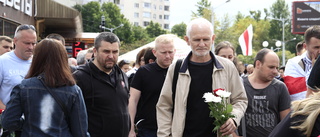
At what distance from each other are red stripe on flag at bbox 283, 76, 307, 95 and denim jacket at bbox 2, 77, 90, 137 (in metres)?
3.22

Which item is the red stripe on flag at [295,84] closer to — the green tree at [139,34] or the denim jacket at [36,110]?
the denim jacket at [36,110]

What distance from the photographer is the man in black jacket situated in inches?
216

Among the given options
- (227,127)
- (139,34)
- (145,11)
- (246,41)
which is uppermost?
(145,11)

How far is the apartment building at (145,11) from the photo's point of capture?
128 metres

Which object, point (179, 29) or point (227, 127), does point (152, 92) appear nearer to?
point (227, 127)

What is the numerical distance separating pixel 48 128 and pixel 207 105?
60.8 inches

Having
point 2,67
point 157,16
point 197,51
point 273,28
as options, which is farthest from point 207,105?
point 157,16

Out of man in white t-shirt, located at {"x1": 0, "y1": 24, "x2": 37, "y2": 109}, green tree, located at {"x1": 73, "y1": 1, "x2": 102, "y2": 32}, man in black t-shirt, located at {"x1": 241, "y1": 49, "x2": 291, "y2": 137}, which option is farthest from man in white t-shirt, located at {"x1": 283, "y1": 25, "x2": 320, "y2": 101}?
green tree, located at {"x1": 73, "y1": 1, "x2": 102, "y2": 32}

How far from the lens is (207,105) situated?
4.70 meters

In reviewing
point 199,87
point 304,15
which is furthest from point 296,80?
point 304,15

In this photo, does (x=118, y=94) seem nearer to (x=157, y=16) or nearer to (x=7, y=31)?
(x=7, y=31)

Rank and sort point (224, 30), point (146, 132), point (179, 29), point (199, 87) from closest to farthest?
1. point (199, 87)
2. point (146, 132)
3. point (224, 30)
4. point (179, 29)

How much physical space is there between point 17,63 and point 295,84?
11.9 ft

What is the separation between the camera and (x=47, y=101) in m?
4.30
